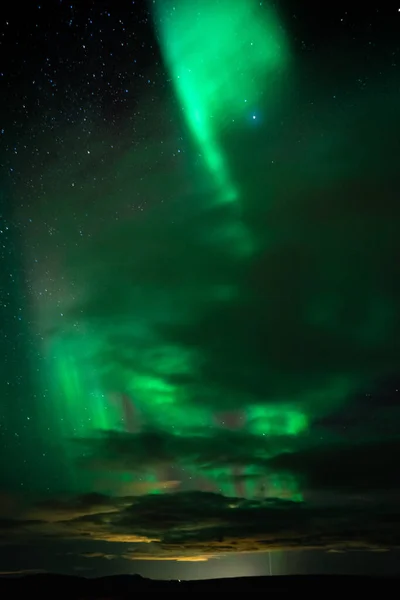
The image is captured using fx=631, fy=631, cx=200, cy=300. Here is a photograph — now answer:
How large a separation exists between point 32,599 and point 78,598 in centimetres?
635

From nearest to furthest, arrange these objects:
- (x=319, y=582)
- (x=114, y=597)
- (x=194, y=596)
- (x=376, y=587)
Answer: (x=114, y=597)
(x=194, y=596)
(x=376, y=587)
(x=319, y=582)

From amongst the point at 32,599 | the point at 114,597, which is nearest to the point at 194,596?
the point at 114,597

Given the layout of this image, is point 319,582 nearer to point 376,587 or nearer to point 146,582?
point 376,587

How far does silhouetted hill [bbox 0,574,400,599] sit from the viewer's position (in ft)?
284

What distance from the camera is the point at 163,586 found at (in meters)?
102

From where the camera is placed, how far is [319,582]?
109 meters

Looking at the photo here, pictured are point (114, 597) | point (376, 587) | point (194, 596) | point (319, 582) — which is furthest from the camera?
point (319, 582)

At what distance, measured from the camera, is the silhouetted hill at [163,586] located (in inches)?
3403

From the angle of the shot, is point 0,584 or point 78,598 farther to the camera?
point 0,584

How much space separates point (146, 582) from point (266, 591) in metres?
24.7

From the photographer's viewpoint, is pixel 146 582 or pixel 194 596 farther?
pixel 146 582

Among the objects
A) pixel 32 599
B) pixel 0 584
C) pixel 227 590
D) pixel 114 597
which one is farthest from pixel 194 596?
pixel 0 584

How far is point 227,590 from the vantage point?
98.6m

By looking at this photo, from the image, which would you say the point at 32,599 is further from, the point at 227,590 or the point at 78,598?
the point at 227,590
